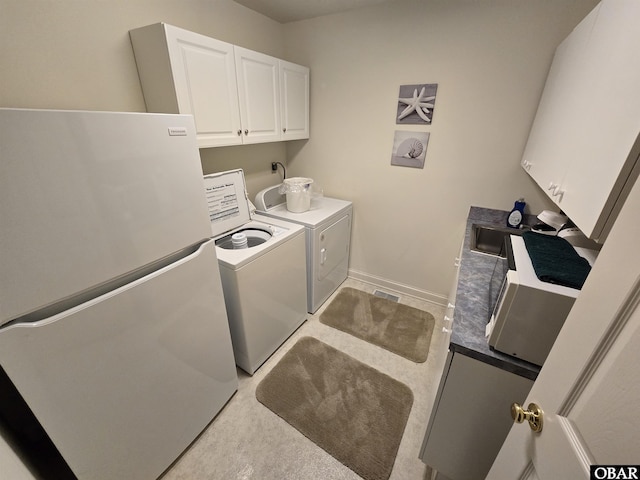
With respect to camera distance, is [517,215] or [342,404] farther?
[517,215]

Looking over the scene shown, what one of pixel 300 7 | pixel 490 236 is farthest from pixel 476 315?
pixel 300 7

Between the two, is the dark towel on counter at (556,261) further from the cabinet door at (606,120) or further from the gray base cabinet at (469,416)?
the gray base cabinet at (469,416)

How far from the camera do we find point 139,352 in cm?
103

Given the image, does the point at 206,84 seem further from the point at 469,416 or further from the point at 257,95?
the point at 469,416

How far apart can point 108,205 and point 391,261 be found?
2.31 metres

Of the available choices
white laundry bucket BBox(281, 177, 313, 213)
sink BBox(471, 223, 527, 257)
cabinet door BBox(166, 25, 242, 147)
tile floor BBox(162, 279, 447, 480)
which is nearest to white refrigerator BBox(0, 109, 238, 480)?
tile floor BBox(162, 279, 447, 480)

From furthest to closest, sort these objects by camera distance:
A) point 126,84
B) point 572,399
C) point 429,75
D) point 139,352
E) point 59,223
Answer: point 429,75
point 126,84
point 139,352
point 59,223
point 572,399

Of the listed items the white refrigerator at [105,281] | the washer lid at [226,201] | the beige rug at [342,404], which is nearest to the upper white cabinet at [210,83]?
the washer lid at [226,201]

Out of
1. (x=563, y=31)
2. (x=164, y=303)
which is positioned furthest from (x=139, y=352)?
(x=563, y=31)

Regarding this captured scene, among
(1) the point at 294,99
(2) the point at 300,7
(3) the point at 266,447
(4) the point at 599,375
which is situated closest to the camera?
(4) the point at 599,375

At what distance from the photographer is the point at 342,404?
1.63 meters

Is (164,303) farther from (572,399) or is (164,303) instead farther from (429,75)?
(429,75)

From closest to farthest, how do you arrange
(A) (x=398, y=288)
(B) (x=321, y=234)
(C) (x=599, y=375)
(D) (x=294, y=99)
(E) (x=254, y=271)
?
(C) (x=599, y=375)
(E) (x=254, y=271)
(B) (x=321, y=234)
(D) (x=294, y=99)
(A) (x=398, y=288)

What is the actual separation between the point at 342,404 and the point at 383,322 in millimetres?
848
